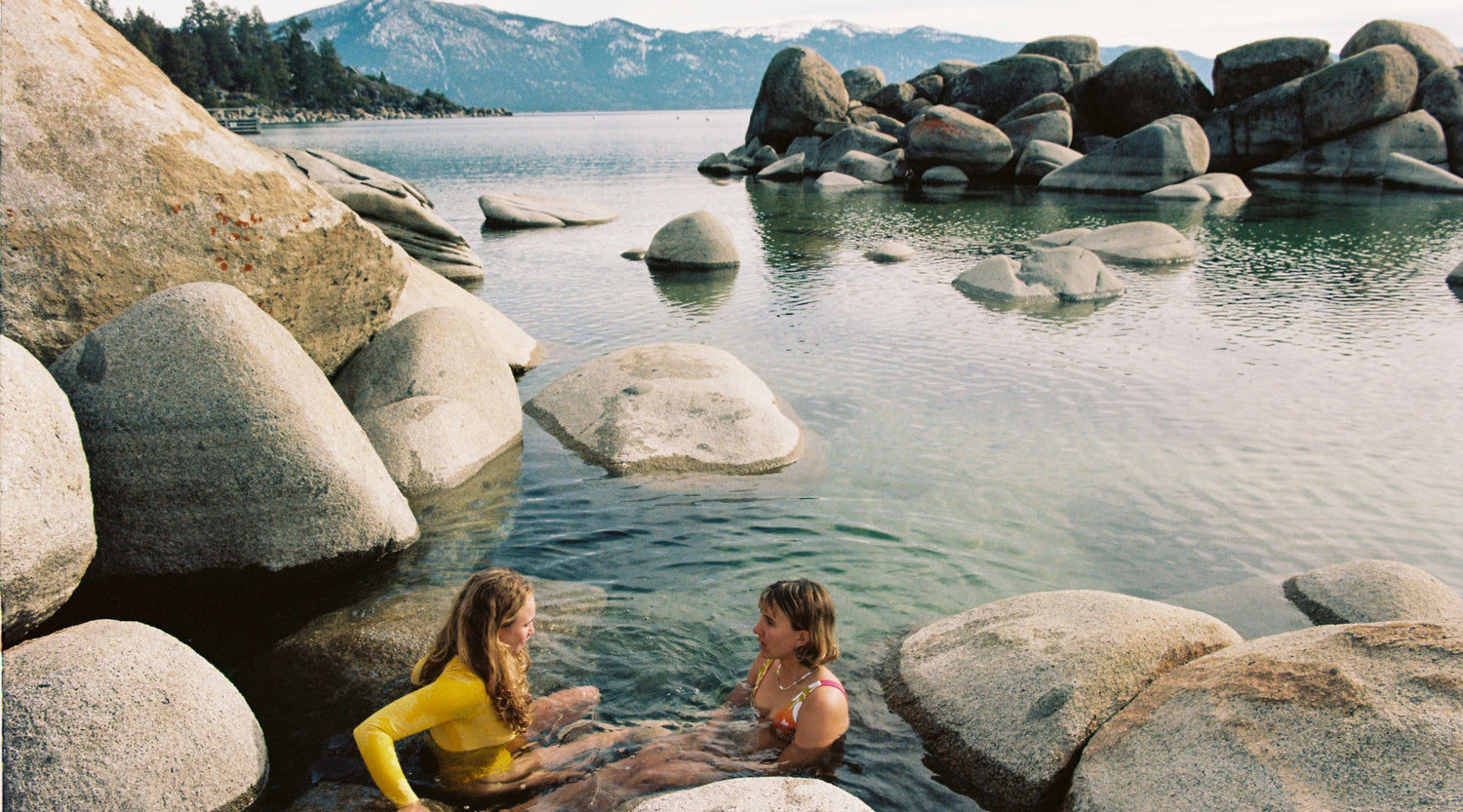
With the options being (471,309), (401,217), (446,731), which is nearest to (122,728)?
(446,731)

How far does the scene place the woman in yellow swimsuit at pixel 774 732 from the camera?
489cm

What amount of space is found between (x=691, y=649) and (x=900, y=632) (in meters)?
1.63

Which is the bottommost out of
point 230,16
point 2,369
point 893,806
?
point 893,806

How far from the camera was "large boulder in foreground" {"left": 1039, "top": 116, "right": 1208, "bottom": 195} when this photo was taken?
3591 cm

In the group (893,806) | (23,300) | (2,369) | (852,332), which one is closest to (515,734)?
(893,806)

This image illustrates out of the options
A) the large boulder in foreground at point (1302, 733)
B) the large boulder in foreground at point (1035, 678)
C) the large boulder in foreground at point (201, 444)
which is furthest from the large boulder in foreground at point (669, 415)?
the large boulder in foreground at point (1302, 733)

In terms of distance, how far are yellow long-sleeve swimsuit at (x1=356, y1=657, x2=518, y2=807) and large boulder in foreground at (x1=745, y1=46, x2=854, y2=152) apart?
2032 inches

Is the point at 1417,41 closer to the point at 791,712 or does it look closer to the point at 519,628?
the point at 791,712

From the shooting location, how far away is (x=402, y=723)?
4535mm

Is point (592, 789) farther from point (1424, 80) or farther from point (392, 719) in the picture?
point (1424, 80)

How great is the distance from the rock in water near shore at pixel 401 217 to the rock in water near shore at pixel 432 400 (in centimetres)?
895

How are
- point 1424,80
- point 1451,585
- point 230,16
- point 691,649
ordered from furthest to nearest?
point 230,16
point 1424,80
point 1451,585
point 691,649

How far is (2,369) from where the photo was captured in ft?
16.4

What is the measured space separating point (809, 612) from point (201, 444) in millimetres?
4522
